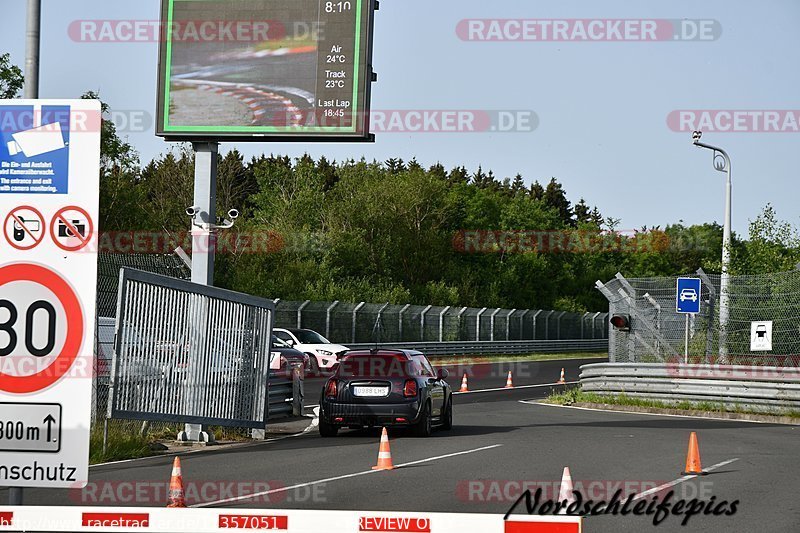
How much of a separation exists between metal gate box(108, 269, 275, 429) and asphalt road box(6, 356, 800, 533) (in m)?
0.72

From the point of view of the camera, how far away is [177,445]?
17.6 m

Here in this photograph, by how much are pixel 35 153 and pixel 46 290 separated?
0.57 meters

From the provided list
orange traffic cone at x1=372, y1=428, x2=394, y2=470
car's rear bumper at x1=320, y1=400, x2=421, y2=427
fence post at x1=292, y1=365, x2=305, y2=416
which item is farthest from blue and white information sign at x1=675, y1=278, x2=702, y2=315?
orange traffic cone at x1=372, y1=428, x2=394, y2=470

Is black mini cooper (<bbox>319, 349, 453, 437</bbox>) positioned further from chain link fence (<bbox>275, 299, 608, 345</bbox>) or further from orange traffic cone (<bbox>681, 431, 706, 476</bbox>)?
chain link fence (<bbox>275, 299, 608, 345</bbox>)

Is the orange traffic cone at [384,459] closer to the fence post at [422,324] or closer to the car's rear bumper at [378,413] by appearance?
the car's rear bumper at [378,413]

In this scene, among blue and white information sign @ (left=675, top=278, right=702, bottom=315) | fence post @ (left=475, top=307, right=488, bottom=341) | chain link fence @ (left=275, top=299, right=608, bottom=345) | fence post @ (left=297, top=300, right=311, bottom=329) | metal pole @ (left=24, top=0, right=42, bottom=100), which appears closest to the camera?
metal pole @ (left=24, top=0, right=42, bottom=100)

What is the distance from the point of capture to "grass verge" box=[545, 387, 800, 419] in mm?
24453

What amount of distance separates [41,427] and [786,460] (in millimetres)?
13409

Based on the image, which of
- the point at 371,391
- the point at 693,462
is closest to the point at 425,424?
the point at 371,391

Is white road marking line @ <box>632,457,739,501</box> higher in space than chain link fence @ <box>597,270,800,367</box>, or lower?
lower

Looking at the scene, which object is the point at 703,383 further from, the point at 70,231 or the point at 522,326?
the point at 522,326

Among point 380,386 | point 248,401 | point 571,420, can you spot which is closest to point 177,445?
point 248,401

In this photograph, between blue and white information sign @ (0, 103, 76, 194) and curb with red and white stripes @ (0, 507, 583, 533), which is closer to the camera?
blue and white information sign @ (0, 103, 76, 194)

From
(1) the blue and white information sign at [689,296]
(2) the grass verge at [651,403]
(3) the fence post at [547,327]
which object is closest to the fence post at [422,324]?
(3) the fence post at [547,327]
